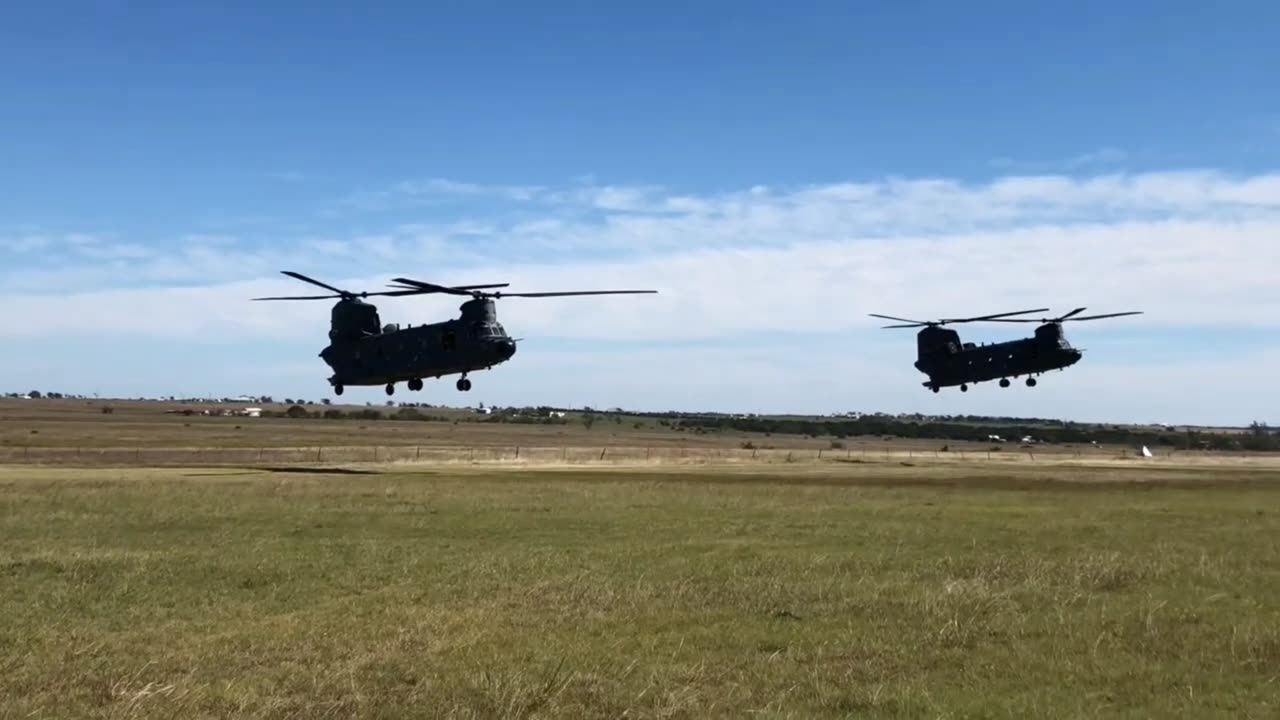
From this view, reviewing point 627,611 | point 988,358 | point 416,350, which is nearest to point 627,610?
point 627,611

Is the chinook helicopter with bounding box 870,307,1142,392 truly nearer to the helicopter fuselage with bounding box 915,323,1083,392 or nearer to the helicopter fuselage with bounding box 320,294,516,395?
the helicopter fuselage with bounding box 915,323,1083,392

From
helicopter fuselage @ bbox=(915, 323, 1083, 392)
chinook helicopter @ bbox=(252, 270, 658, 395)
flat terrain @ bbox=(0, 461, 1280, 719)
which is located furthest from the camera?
helicopter fuselage @ bbox=(915, 323, 1083, 392)

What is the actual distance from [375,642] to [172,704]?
157 inches

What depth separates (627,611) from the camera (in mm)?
18656

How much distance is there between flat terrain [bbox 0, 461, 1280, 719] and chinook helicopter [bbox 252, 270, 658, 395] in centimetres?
1543

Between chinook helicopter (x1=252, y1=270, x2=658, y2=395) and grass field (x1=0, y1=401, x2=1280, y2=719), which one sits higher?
chinook helicopter (x1=252, y1=270, x2=658, y2=395)

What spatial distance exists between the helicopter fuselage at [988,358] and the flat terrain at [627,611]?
1331 inches

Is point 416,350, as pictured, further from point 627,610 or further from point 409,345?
point 627,610

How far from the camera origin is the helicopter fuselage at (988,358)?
71375 millimetres

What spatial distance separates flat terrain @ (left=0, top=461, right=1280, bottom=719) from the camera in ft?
42.7

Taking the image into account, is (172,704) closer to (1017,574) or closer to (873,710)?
(873,710)

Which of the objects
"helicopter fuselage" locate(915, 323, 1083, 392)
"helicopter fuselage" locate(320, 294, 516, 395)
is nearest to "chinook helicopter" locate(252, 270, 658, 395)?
"helicopter fuselage" locate(320, 294, 516, 395)

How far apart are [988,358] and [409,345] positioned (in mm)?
39128

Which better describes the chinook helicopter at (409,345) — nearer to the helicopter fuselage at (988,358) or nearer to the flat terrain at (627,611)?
the flat terrain at (627,611)
